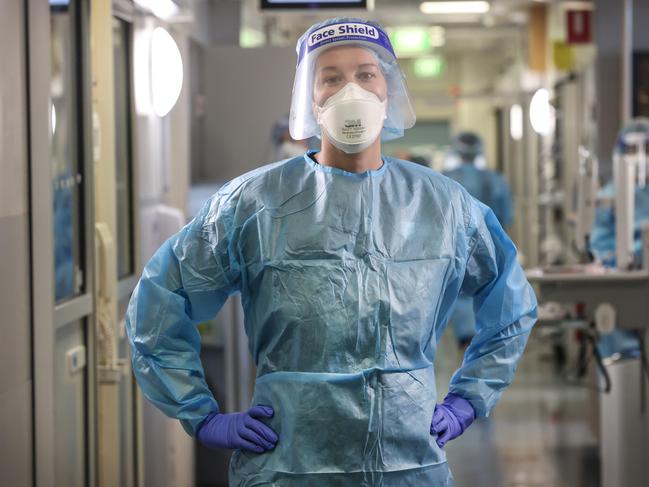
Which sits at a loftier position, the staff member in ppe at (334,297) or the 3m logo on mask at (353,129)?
the 3m logo on mask at (353,129)

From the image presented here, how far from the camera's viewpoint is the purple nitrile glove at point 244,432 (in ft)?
6.58

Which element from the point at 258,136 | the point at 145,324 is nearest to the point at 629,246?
the point at 258,136

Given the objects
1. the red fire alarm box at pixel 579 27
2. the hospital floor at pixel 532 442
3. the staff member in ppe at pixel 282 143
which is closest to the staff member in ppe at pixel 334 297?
the staff member in ppe at pixel 282 143

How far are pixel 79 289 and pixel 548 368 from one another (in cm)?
523

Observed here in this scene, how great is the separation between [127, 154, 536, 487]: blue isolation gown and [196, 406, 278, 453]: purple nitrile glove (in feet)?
0.08

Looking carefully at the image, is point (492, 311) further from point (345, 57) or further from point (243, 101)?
point (243, 101)

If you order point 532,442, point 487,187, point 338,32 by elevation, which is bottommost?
point 532,442

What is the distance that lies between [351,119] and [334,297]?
36cm

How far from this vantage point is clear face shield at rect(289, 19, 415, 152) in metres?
2.05

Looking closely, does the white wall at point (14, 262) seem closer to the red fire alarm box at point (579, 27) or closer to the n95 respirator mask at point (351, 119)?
the n95 respirator mask at point (351, 119)

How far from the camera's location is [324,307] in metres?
1.99

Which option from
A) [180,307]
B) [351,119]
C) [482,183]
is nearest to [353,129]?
[351,119]

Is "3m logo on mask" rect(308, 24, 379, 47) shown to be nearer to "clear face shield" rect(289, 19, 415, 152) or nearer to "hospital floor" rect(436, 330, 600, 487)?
"clear face shield" rect(289, 19, 415, 152)

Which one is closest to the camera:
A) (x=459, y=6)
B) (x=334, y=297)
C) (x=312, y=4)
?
(x=334, y=297)
